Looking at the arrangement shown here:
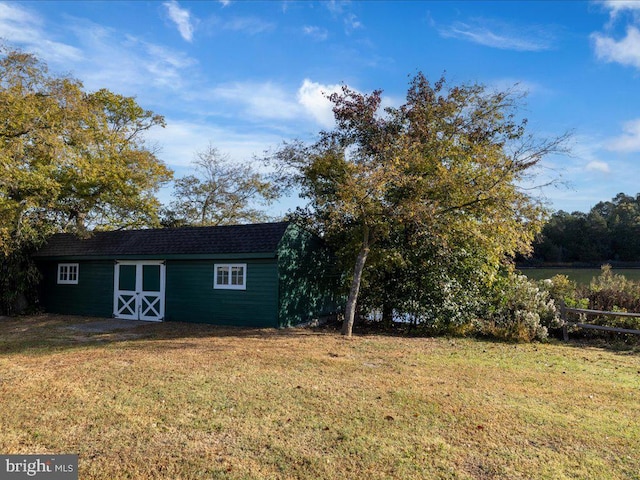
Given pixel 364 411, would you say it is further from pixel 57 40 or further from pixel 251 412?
pixel 57 40

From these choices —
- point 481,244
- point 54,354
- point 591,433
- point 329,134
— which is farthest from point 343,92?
point 591,433

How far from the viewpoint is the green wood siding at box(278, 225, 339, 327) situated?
12727 mm

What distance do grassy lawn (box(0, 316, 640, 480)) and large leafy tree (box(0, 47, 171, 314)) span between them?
252 inches

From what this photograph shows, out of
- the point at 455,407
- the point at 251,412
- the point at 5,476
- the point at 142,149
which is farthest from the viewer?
the point at 142,149

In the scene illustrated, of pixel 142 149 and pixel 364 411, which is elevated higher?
pixel 142 149

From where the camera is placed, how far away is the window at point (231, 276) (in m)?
12.9

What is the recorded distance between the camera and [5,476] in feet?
11.9

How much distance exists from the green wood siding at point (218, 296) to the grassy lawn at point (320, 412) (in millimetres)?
3275

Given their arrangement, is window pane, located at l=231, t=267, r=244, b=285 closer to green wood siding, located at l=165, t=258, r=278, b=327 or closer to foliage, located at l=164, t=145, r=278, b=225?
green wood siding, located at l=165, t=258, r=278, b=327

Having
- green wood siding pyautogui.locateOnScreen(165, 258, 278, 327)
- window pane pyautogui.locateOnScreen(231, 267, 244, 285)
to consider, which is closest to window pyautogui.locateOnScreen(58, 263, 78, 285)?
green wood siding pyautogui.locateOnScreen(165, 258, 278, 327)

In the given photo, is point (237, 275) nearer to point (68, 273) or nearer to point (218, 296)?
point (218, 296)

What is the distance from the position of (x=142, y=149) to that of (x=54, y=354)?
13617mm

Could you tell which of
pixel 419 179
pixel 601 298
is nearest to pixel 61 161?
pixel 419 179

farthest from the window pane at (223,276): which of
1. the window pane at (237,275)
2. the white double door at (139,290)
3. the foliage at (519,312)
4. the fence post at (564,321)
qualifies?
the fence post at (564,321)
